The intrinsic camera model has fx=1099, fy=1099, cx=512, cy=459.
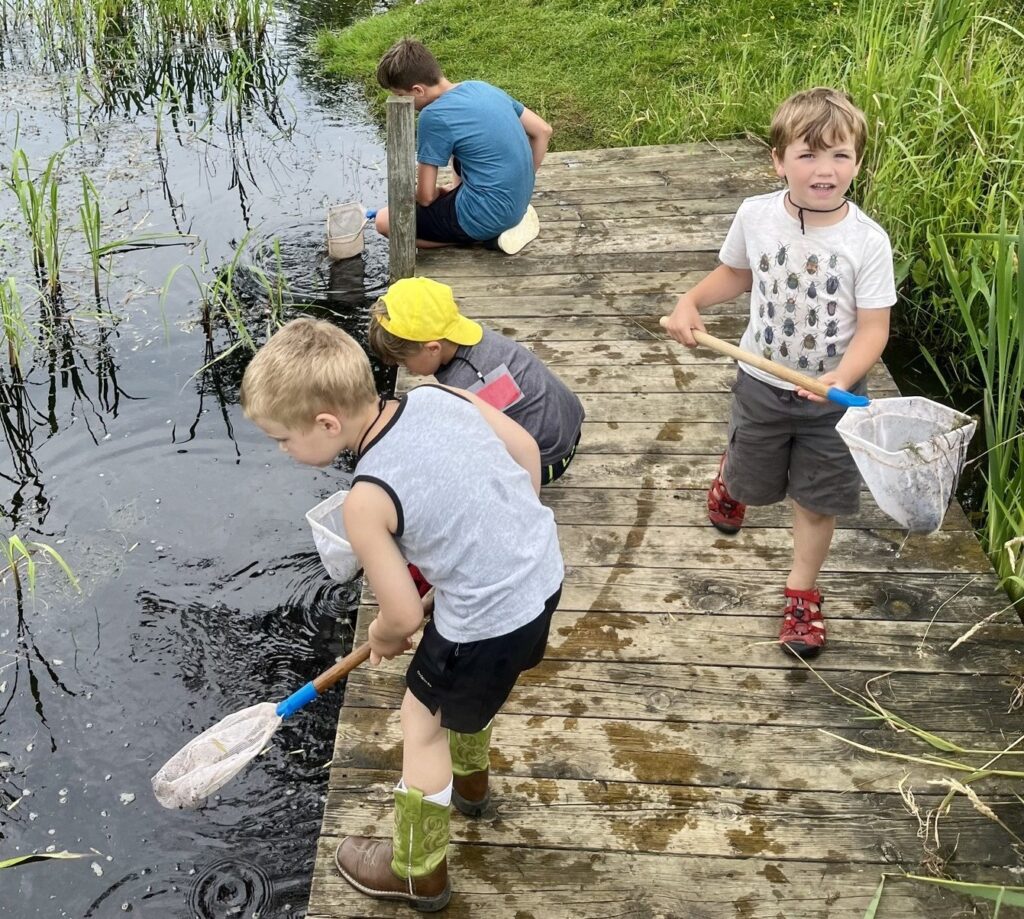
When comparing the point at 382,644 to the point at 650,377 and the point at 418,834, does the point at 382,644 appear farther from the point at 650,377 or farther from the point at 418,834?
the point at 650,377

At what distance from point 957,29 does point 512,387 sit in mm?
2959

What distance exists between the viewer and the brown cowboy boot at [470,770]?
214 centimetres

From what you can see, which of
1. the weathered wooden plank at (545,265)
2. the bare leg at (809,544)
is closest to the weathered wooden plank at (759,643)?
the bare leg at (809,544)

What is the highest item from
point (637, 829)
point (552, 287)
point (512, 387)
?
point (512, 387)

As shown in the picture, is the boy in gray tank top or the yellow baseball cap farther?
the yellow baseball cap

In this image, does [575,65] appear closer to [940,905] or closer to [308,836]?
[308,836]

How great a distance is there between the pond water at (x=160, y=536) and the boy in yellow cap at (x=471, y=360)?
3.53ft

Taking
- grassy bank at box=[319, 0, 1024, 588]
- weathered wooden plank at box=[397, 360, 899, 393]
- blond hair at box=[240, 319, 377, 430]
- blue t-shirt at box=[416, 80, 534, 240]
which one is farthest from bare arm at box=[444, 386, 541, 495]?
blue t-shirt at box=[416, 80, 534, 240]

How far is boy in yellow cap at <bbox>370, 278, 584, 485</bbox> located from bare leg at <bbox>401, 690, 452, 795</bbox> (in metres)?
0.92

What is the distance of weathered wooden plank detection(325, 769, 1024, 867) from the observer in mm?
2174

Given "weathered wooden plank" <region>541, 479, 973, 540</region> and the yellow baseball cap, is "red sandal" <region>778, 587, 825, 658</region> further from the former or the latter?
the yellow baseball cap

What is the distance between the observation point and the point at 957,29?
4.48 m

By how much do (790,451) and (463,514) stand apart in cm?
116

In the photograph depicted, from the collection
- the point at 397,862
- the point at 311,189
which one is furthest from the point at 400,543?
the point at 311,189
